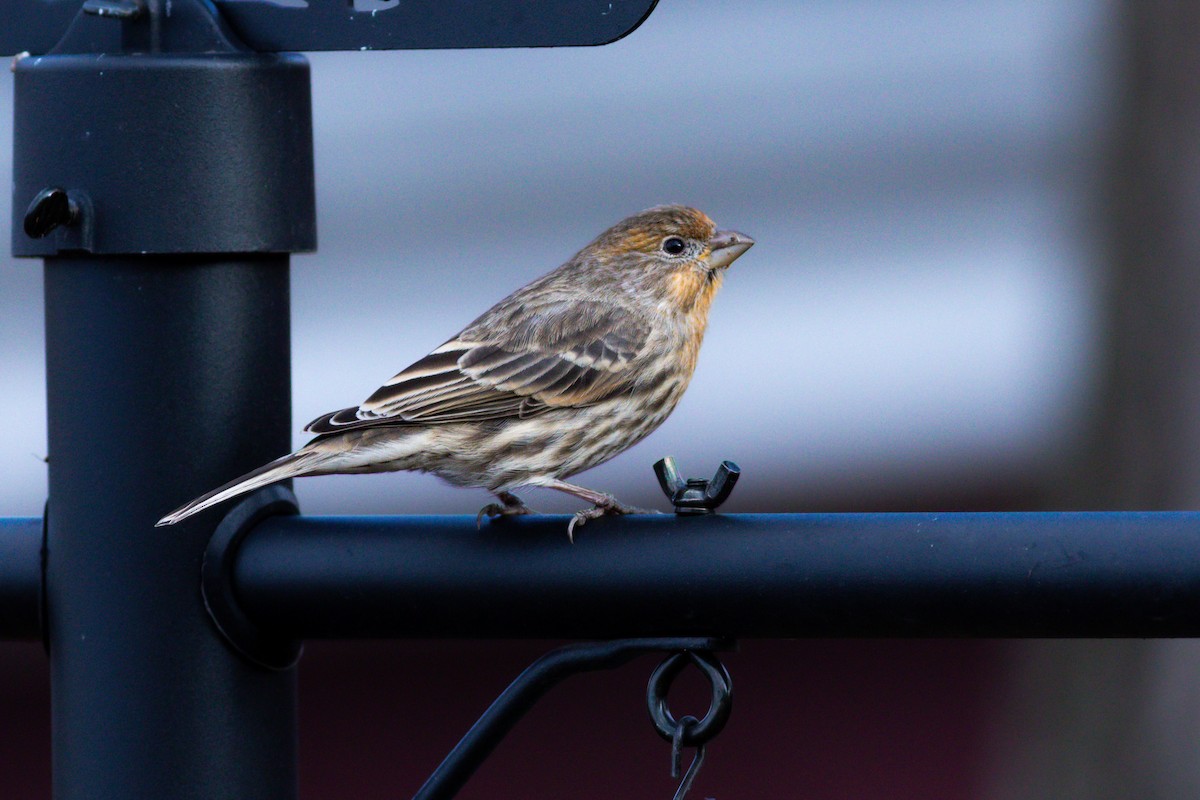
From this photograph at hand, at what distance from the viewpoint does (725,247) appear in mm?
4168

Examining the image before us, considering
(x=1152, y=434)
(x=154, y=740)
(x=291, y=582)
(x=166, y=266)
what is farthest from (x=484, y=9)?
(x=1152, y=434)

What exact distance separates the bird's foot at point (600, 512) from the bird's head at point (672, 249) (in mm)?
1215

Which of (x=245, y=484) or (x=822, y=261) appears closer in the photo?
(x=245, y=484)

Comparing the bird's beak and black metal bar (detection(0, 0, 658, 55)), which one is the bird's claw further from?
the bird's beak

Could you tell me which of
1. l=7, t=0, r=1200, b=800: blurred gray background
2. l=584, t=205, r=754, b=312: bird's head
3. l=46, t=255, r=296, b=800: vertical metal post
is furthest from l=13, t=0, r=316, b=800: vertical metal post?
l=7, t=0, r=1200, b=800: blurred gray background

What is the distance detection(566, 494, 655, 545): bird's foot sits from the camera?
2.14m

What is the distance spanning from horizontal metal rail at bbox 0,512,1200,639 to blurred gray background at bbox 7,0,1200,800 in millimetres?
4666

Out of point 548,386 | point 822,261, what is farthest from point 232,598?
point 822,261

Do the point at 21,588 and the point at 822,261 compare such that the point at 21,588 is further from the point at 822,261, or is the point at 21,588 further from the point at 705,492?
the point at 822,261

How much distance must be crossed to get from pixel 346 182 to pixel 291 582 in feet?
16.9

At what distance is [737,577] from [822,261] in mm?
5190

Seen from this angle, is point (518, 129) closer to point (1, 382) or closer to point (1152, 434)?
point (1, 382)

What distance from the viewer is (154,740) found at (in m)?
2.11

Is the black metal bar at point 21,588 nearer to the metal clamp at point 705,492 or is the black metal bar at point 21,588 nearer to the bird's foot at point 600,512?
the bird's foot at point 600,512
